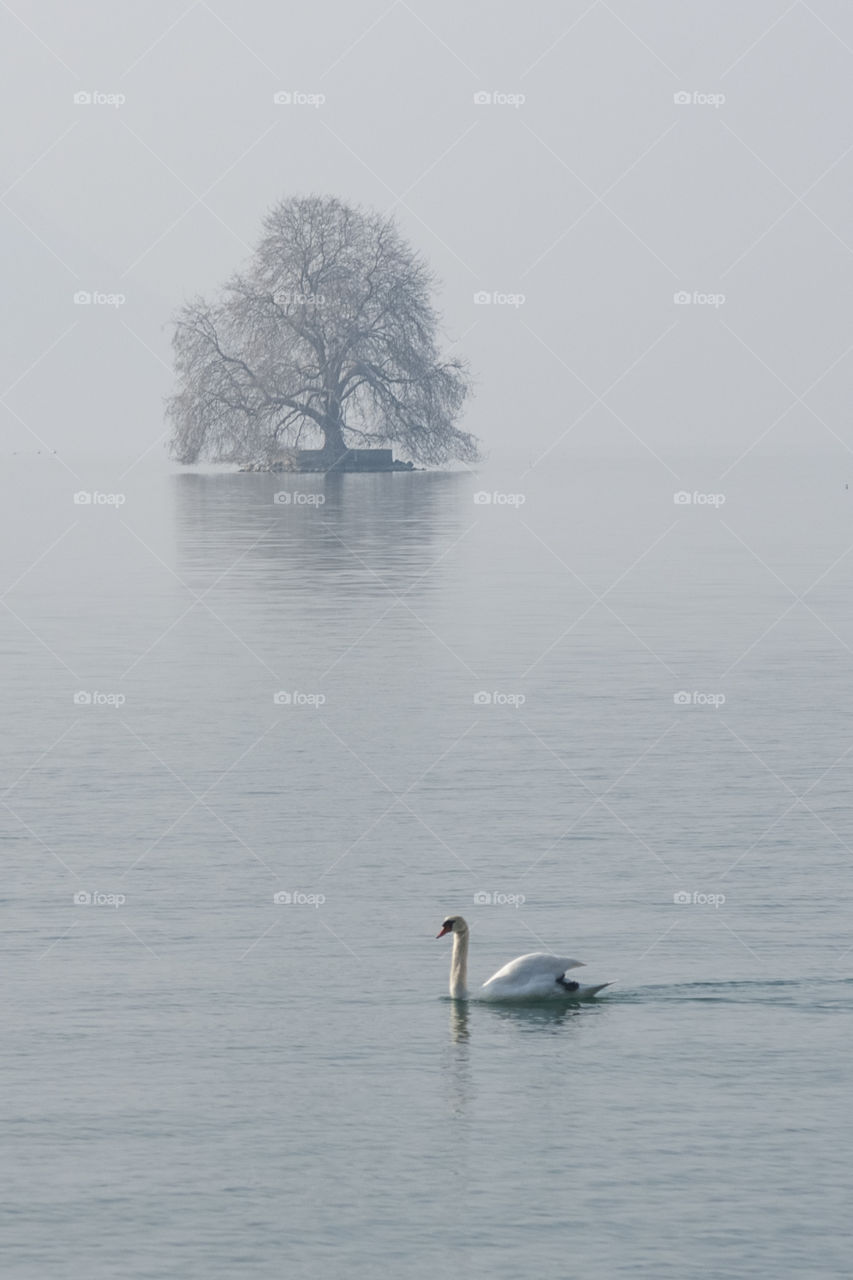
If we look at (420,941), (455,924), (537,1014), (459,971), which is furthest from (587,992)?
(420,941)

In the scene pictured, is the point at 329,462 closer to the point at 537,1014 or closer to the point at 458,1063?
the point at 537,1014

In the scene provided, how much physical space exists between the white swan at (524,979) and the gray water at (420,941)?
13 cm

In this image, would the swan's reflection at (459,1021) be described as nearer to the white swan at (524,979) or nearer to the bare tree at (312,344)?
the white swan at (524,979)

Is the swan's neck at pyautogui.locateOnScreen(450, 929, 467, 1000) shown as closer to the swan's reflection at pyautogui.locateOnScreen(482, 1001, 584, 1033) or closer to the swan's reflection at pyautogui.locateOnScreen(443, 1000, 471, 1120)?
the swan's reflection at pyautogui.locateOnScreen(443, 1000, 471, 1120)

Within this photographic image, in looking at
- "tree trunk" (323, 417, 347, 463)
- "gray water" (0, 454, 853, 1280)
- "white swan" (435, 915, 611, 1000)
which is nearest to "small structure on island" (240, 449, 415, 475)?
"tree trunk" (323, 417, 347, 463)

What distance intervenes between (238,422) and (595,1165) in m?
77.4

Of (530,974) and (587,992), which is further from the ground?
(530,974)

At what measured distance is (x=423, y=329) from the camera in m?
91.1

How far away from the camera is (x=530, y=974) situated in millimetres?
15828

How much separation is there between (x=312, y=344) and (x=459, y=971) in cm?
7458

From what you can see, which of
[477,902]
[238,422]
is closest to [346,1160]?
[477,902]

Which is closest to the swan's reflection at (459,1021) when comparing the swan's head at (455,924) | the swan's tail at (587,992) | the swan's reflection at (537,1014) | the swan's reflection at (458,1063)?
the swan's reflection at (458,1063)

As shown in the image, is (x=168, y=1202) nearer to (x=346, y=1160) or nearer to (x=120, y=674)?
(x=346, y=1160)

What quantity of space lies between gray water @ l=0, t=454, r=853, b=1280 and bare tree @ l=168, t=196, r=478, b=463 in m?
50.5
